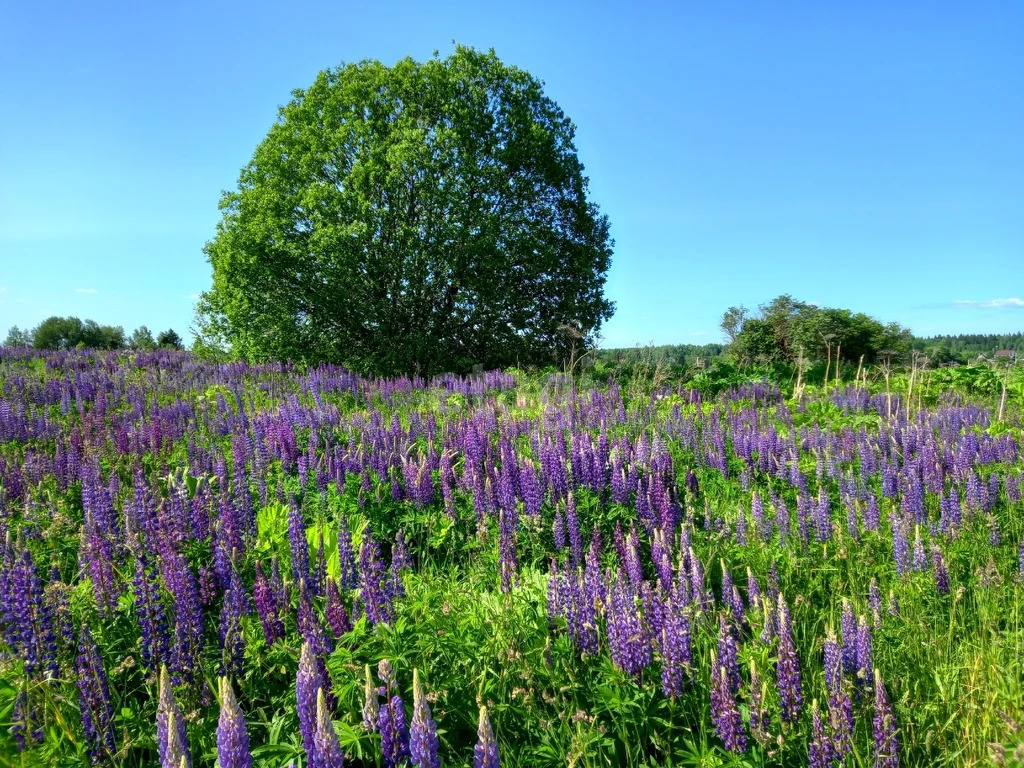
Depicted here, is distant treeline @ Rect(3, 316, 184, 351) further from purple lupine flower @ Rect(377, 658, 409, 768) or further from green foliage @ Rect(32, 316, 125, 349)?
purple lupine flower @ Rect(377, 658, 409, 768)

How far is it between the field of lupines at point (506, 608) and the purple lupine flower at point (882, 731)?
0.05 ft

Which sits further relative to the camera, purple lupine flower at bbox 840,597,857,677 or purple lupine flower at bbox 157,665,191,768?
purple lupine flower at bbox 840,597,857,677

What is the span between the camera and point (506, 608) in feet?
11.1

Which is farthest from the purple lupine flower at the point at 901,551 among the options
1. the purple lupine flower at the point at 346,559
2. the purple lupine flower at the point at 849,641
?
the purple lupine flower at the point at 346,559

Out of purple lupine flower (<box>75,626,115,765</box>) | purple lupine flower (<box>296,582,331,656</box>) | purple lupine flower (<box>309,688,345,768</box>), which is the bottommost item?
purple lupine flower (<box>75,626,115,765</box>)

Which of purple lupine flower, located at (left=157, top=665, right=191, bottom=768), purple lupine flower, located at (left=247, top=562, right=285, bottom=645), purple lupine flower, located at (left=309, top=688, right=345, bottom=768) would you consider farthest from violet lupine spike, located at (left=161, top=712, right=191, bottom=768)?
purple lupine flower, located at (left=247, top=562, right=285, bottom=645)

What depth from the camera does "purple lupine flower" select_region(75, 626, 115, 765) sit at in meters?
2.41

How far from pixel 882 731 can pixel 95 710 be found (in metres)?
2.93

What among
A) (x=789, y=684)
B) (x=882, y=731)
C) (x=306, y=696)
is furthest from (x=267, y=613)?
(x=882, y=731)

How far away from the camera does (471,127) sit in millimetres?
18500

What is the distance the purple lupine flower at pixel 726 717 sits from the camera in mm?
2363

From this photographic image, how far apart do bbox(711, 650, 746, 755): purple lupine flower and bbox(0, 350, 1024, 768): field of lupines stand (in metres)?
0.01

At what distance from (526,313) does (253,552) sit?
16259 mm

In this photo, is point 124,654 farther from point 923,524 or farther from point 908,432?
point 908,432
